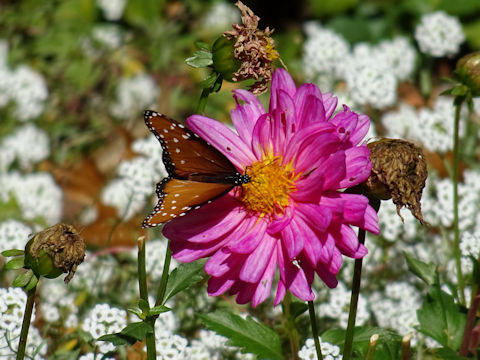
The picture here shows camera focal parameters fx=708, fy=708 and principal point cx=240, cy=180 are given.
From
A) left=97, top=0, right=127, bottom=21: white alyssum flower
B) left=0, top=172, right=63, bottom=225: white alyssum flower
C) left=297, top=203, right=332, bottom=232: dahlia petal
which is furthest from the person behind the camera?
left=97, top=0, right=127, bottom=21: white alyssum flower

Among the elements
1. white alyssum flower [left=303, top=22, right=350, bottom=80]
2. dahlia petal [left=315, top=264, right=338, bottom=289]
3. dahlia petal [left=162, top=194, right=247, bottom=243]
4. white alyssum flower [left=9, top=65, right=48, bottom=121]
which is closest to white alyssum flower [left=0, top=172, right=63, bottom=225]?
white alyssum flower [left=9, top=65, right=48, bottom=121]

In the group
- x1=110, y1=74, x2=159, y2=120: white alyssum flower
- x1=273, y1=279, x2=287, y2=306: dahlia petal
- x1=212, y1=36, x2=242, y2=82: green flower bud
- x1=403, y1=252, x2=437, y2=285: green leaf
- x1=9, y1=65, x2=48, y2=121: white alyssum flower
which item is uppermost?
x1=110, y1=74, x2=159, y2=120: white alyssum flower

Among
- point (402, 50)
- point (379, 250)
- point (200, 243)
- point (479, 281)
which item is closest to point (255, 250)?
point (200, 243)

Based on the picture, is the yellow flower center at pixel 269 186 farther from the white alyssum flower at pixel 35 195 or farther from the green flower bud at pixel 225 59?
the white alyssum flower at pixel 35 195

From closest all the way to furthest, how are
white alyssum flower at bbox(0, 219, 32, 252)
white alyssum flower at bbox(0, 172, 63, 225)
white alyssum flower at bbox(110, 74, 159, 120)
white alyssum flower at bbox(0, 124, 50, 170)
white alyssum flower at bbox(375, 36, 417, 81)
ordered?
white alyssum flower at bbox(0, 219, 32, 252), white alyssum flower at bbox(0, 172, 63, 225), white alyssum flower at bbox(0, 124, 50, 170), white alyssum flower at bbox(375, 36, 417, 81), white alyssum flower at bbox(110, 74, 159, 120)

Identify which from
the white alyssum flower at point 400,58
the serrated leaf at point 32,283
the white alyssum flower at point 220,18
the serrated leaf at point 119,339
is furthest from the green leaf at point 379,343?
the white alyssum flower at point 220,18

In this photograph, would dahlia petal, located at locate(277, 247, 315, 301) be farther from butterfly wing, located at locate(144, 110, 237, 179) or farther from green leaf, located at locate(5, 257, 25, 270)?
green leaf, located at locate(5, 257, 25, 270)

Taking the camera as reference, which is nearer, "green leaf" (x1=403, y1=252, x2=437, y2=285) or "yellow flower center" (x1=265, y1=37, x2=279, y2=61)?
"yellow flower center" (x1=265, y1=37, x2=279, y2=61)

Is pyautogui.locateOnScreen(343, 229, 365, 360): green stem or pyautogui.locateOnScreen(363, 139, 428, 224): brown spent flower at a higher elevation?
pyautogui.locateOnScreen(363, 139, 428, 224): brown spent flower
